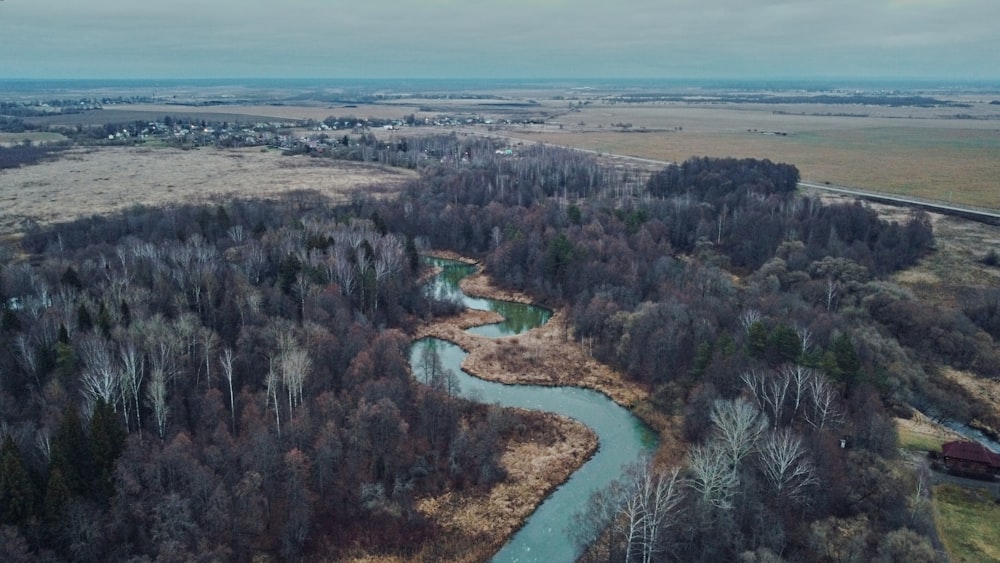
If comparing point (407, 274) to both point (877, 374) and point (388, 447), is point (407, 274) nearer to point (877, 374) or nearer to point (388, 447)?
point (388, 447)

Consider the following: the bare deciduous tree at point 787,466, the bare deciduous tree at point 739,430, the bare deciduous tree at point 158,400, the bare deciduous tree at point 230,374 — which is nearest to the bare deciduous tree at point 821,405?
the bare deciduous tree at point 739,430

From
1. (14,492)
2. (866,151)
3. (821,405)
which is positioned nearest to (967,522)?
(821,405)

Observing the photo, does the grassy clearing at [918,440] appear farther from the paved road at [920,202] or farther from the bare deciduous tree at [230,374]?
the paved road at [920,202]

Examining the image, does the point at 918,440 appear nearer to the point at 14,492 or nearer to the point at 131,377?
the point at 131,377

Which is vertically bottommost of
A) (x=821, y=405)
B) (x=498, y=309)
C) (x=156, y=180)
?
(x=498, y=309)

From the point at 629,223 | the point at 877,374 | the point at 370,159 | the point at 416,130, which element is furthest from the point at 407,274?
the point at 416,130

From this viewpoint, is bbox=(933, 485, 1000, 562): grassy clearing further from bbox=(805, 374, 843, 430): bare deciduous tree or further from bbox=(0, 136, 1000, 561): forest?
bbox=(805, 374, 843, 430): bare deciduous tree

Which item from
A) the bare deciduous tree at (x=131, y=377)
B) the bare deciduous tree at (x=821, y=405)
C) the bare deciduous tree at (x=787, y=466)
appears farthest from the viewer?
the bare deciduous tree at (x=821, y=405)
